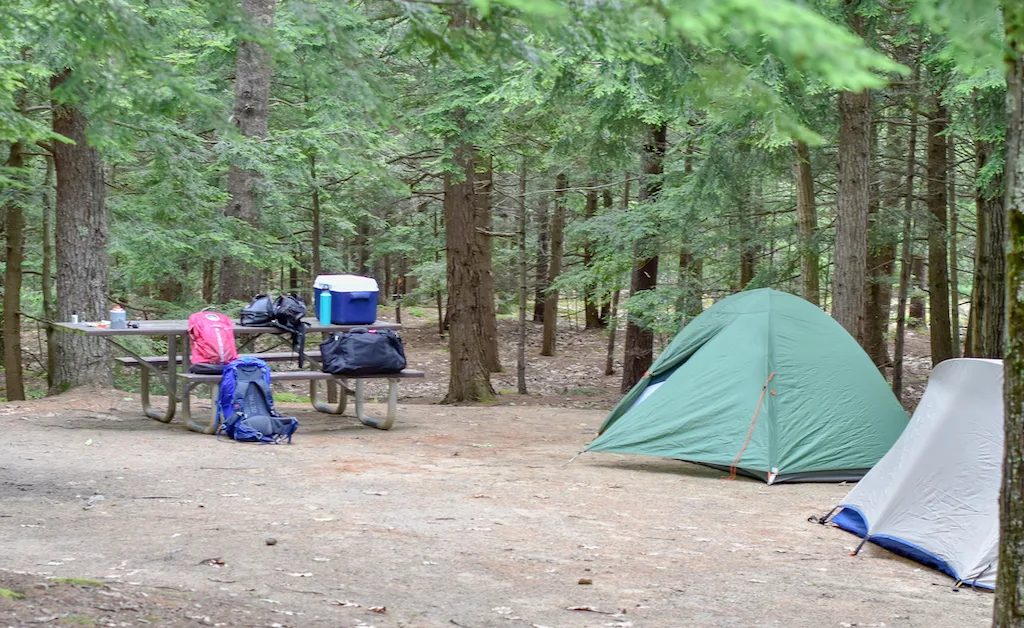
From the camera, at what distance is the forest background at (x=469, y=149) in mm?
4863

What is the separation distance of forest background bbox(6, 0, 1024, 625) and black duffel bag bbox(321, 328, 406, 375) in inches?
63.7

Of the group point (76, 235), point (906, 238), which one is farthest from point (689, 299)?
point (76, 235)

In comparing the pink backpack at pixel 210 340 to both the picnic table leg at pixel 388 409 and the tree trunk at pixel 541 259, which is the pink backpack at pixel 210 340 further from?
the tree trunk at pixel 541 259

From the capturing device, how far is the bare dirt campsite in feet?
14.0

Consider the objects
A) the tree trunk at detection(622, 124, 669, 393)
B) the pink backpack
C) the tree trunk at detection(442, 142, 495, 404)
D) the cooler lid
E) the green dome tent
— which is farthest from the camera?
the tree trunk at detection(622, 124, 669, 393)

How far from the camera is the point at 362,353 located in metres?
9.35

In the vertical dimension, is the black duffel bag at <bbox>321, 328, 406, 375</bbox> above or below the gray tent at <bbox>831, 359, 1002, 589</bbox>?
above

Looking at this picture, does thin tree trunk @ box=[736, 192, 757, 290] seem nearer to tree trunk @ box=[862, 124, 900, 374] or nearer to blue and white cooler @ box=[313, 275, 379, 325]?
tree trunk @ box=[862, 124, 900, 374]

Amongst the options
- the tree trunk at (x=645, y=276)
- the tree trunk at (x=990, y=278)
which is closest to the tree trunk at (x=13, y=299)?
the tree trunk at (x=645, y=276)

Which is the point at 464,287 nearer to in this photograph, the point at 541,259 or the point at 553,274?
the point at 553,274

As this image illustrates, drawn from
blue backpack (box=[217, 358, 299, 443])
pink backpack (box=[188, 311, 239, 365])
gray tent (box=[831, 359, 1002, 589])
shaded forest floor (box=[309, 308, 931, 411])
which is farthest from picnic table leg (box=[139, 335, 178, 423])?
gray tent (box=[831, 359, 1002, 589])

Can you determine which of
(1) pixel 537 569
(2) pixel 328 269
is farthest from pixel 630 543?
(2) pixel 328 269

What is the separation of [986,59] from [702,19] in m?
1.48

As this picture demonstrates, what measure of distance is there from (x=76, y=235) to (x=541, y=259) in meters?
16.1
